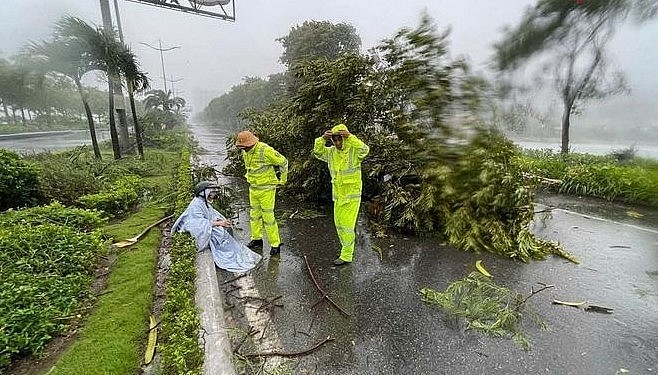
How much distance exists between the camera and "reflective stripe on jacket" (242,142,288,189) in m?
4.64

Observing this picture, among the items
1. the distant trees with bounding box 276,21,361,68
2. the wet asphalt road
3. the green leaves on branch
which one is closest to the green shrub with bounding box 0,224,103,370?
the green leaves on branch

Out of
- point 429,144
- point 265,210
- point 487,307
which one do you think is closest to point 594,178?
point 429,144

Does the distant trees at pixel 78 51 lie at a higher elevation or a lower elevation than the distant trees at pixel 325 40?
lower

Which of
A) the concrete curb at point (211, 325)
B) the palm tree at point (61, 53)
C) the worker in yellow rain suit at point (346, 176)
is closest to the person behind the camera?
the concrete curb at point (211, 325)

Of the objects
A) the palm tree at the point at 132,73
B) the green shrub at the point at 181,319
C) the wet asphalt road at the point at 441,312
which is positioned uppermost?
the palm tree at the point at 132,73

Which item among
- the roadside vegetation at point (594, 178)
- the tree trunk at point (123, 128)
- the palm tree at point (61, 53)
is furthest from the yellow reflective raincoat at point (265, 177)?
the tree trunk at point (123, 128)

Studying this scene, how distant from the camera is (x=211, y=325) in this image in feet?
9.16

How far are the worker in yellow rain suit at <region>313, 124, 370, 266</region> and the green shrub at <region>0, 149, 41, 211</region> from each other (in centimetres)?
512

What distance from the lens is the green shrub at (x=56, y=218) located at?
4.65m

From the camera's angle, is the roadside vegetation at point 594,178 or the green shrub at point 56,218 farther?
the roadside vegetation at point 594,178

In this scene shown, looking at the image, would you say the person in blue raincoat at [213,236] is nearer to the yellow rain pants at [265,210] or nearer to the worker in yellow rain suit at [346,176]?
the yellow rain pants at [265,210]

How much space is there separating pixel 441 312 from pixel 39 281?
3594 mm

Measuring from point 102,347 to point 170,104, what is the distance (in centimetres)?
3516

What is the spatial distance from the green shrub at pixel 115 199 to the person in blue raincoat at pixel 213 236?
2.42 m
